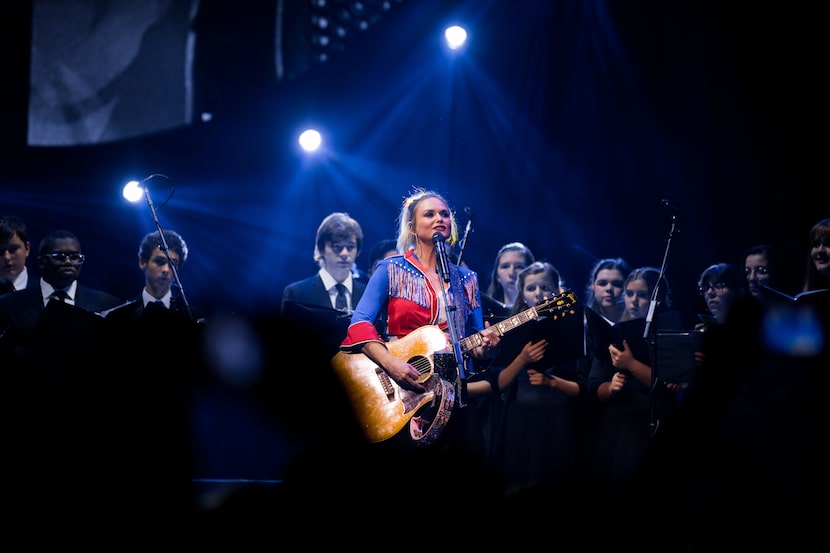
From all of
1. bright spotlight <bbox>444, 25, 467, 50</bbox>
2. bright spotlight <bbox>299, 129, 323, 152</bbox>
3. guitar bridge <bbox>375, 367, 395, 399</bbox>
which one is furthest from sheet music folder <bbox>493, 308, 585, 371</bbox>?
bright spotlight <bbox>299, 129, 323, 152</bbox>

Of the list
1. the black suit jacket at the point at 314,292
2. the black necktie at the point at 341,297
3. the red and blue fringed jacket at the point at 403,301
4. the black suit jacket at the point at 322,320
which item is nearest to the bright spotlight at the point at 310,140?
the black suit jacket at the point at 314,292

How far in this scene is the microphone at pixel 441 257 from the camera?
371cm

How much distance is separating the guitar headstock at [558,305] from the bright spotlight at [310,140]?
427 centimetres

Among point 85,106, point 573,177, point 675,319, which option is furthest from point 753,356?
point 85,106

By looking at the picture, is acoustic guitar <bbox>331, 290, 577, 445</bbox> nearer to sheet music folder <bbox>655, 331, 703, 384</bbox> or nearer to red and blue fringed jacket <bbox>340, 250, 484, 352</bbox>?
red and blue fringed jacket <bbox>340, 250, 484, 352</bbox>

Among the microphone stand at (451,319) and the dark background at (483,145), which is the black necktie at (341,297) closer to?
the dark background at (483,145)

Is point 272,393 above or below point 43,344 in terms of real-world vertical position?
below

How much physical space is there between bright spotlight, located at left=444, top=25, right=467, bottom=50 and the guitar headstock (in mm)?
3233

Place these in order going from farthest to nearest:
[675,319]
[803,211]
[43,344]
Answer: [803,211] → [675,319] → [43,344]

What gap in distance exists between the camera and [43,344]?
4.09 meters

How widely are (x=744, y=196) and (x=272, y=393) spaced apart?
450 centimetres

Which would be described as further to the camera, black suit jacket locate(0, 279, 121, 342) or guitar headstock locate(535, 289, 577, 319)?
black suit jacket locate(0, 279, 121, 342)

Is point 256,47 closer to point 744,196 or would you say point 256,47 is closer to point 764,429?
point 744,196

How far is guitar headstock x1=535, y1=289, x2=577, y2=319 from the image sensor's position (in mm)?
4230
